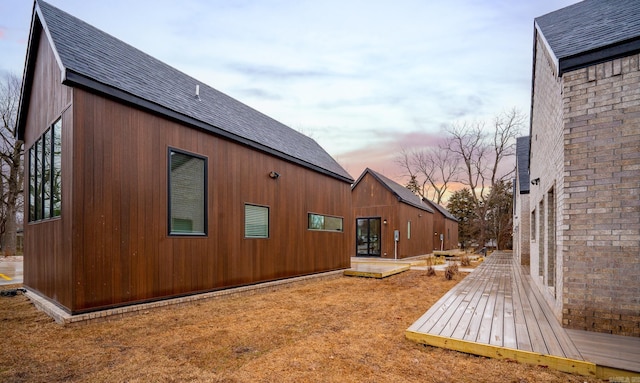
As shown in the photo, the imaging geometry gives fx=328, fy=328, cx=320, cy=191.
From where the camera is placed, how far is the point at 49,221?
5.82 meters

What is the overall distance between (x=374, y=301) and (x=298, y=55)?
1107 cm

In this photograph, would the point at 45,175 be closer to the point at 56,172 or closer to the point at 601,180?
the point at 56,172

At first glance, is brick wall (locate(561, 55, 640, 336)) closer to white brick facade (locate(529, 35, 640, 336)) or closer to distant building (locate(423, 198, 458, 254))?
white brick facade (locate(529, 35, 640, 336))

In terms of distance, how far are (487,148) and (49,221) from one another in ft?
104

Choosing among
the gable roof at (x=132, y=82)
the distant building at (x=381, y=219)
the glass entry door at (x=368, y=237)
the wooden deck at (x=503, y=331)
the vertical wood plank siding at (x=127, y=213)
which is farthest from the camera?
the glass entry door at (x=368, y=237)

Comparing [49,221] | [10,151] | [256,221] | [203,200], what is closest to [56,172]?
[49,221]

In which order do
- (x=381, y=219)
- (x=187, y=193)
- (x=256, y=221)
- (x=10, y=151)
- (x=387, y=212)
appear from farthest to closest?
(x=10, y=151), (x=381, y=219), (x=387, y=212), (x=256, y=221), (x=187, y=193)

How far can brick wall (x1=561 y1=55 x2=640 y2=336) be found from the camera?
3.72 metres

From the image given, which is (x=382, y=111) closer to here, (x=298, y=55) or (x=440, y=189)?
(x=298, y=55)

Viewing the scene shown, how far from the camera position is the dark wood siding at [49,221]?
4965 mm

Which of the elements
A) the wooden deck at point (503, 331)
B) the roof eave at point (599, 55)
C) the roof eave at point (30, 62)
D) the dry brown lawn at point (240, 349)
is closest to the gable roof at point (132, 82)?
the roof eave at point (30, 62)

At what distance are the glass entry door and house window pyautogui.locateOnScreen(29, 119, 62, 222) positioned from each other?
1492 centimetres

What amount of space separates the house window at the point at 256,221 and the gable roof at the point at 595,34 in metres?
6.26

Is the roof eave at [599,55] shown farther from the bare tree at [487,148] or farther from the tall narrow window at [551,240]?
the bare tree at [487,148]
